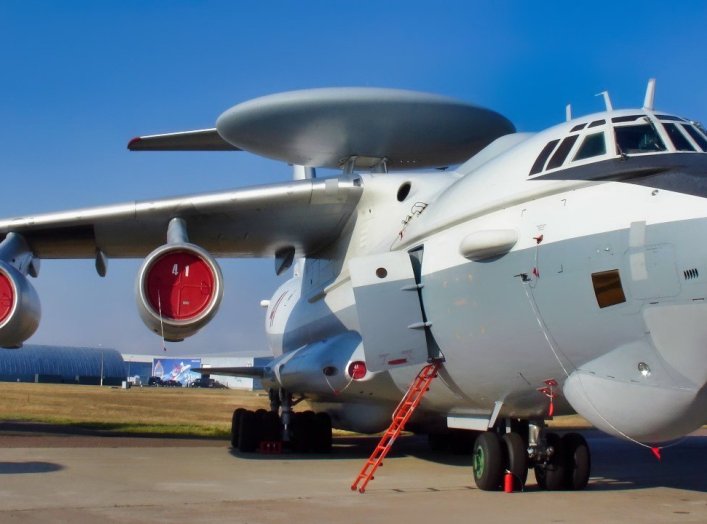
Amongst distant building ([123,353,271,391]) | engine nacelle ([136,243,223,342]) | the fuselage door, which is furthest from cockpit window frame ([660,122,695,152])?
distant building ([123,353,271,391])

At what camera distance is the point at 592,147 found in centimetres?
617

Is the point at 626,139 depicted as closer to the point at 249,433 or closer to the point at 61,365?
the point at 249,433

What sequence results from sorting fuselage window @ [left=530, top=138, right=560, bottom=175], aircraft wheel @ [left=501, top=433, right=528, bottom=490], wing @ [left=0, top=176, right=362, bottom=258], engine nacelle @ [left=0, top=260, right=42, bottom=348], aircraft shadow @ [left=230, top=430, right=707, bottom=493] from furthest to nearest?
wing @ [left=0, top=176, right=362, bottom=258] < engine nacelle @ [left=0, top=260, right=42, bottom=348] < aircraft shadow @ [left=230, top=430, right=707, bottom=493] < aircraft wheel @ [left=501, top=433, right=528, bottom=490] < fuselage window @ [left=530, top=138, right=560, bottom=175]

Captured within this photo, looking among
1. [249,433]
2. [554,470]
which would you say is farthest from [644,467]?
[249,433]

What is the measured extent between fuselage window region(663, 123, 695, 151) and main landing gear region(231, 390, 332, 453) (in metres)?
7.01

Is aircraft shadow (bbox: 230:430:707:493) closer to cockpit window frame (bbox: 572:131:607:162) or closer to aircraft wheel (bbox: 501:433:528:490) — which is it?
aircraft wheel (bbox: 501:433:528:490)

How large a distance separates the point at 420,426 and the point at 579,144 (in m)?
5.52

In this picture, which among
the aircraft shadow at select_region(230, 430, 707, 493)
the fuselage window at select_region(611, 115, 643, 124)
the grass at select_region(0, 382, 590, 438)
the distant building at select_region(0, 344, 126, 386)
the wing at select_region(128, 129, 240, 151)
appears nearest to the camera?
the fuselage window at select_region(611, 115, 643, 124)

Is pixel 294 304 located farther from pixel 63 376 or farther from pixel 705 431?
pixel 63 376

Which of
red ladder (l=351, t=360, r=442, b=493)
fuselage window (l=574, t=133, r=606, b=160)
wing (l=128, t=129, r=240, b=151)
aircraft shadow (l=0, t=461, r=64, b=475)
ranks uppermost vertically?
wing (l=128, t=129, r=240, b=151)

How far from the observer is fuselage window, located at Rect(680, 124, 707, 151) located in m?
6.06

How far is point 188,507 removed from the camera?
626cm

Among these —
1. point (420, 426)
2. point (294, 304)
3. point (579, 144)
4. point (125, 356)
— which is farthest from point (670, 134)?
point (125, 356)

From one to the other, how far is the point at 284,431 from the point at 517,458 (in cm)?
545
